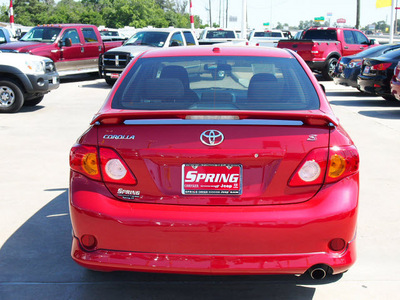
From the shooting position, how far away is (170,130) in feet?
10.8

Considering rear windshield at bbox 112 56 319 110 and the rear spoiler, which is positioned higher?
rear windshield at bbox 112 56 319 110

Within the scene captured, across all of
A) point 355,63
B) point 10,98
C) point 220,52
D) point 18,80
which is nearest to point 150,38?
point 355,63

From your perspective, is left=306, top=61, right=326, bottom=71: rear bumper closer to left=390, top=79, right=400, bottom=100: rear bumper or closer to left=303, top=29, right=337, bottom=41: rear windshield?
left=303, top=29, right=337, bottom=41: rear windshield

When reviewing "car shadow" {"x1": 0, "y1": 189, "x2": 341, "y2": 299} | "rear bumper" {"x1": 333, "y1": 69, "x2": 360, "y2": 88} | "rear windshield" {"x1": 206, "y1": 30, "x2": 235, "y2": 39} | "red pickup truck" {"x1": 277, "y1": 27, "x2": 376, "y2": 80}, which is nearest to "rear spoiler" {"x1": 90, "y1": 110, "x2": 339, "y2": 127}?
"car shadow" {"x1": 0, "y1": 189, "x2": 341, "y2": 299}

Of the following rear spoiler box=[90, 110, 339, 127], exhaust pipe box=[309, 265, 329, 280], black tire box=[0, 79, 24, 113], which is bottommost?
black tire box=[0, 79, 24, 113]

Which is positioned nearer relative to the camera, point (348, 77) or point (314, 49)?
point (348, 77)

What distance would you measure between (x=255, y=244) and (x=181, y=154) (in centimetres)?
68

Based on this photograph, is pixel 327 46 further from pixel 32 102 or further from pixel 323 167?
pixel 323 167

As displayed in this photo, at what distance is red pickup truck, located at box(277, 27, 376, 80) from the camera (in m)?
21.7

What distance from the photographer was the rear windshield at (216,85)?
12.3 feet

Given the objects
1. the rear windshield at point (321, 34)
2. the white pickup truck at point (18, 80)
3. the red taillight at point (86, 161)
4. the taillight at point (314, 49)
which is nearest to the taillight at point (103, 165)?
the red taillight at point (86, 161)

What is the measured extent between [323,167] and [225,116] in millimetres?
664

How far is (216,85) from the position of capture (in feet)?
13.3

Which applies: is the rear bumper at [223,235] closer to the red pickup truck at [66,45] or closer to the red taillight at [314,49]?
the red pickup truck at [66,45]
